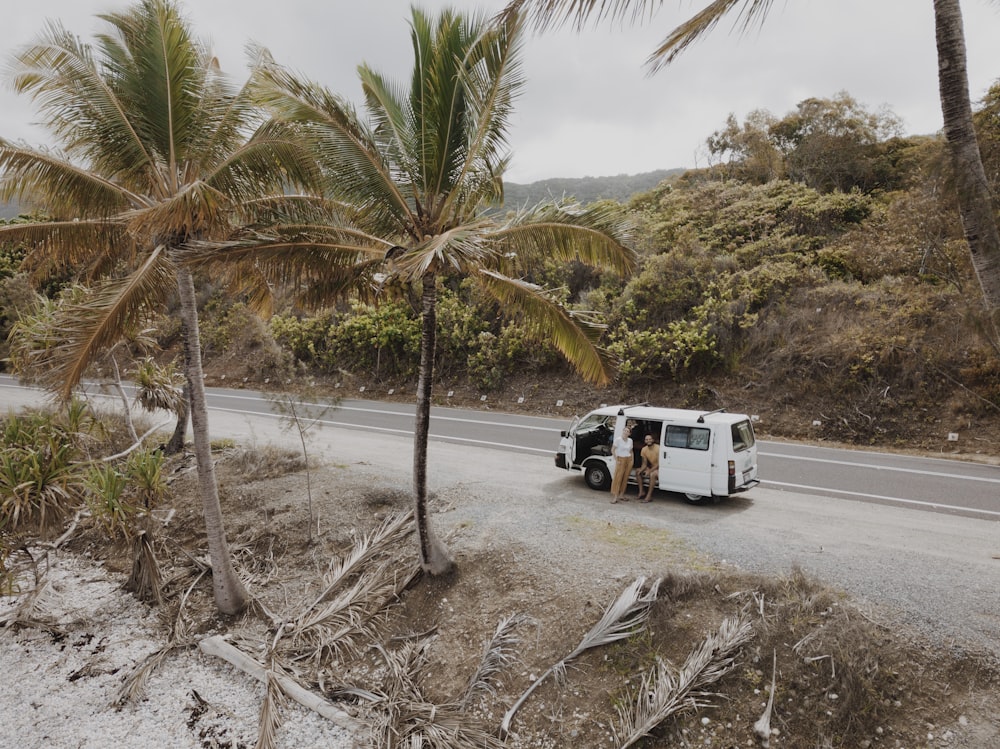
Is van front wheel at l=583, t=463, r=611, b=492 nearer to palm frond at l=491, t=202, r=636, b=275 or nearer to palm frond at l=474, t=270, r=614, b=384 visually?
palm frond at l=474, t=270, r=614, b=384

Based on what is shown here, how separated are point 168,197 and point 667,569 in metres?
8.42

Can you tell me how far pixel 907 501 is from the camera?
37.1 feet

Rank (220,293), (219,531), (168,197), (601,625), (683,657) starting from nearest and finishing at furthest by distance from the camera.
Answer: (683,657), (601,625), (168,197), (219,531), (220,293)

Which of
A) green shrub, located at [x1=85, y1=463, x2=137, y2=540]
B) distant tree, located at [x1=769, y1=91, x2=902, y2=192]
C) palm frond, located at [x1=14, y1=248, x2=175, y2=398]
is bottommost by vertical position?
green shrub, located at [x1=85, y1=463, x2=137, y2=540]

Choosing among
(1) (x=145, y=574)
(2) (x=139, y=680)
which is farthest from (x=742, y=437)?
(1) (x=145, y=574)

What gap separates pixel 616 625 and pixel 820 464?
931 cm

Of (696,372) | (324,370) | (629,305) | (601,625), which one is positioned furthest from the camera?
(324,370)

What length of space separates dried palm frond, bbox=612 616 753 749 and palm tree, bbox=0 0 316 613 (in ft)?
21.7

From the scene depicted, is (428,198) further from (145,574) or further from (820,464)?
(820,464)

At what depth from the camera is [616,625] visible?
23.1 feet

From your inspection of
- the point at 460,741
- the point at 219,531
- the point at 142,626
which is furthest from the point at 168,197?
the point at 460,741

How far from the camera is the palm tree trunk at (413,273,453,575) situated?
7765mm

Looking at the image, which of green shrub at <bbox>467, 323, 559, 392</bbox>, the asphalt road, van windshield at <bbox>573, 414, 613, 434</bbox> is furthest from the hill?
van windshield at <bbox>573, 414, 613, 434</bbox>

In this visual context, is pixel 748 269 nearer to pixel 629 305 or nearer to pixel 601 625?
pixel 629 305
